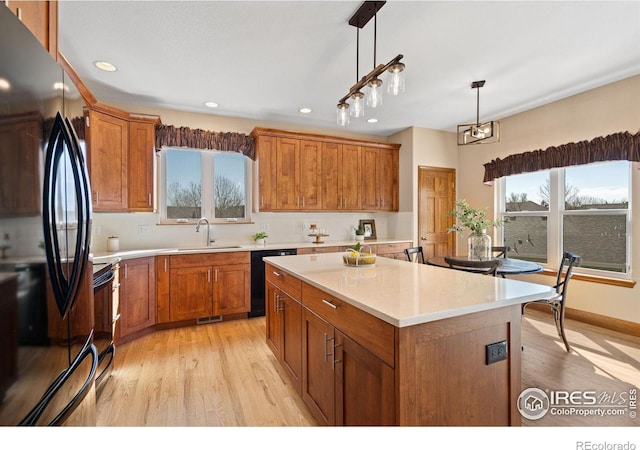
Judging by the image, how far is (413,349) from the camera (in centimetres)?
113

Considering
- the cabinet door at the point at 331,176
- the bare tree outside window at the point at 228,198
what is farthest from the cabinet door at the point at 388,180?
the bare tree outside window at the point at 228,198

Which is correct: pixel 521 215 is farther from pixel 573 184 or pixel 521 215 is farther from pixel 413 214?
pixel 413 214

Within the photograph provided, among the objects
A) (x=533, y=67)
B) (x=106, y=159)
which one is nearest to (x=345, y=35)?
(x=533, y=67)

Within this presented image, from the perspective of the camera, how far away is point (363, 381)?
1.30m

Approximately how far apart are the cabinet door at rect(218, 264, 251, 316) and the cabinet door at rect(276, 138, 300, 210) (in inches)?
41.6

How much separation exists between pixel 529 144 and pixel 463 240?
172 centimetres

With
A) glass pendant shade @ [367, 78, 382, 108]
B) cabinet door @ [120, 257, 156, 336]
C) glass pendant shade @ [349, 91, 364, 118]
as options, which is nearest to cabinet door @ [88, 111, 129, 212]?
cabinet door @ [120, 257, 156, 336]

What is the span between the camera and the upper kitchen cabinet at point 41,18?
1125 mm

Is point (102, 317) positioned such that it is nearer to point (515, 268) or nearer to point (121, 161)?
point (121, 161)

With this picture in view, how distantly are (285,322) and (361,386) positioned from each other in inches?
38.8

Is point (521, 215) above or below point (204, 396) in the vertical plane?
above

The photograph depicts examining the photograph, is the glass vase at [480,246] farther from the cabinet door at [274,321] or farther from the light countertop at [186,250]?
the cabinet door at [274,321]

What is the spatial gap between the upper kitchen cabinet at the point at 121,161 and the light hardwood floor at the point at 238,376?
1.51 metres

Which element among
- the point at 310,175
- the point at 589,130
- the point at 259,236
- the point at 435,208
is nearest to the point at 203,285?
the point at 259,236
